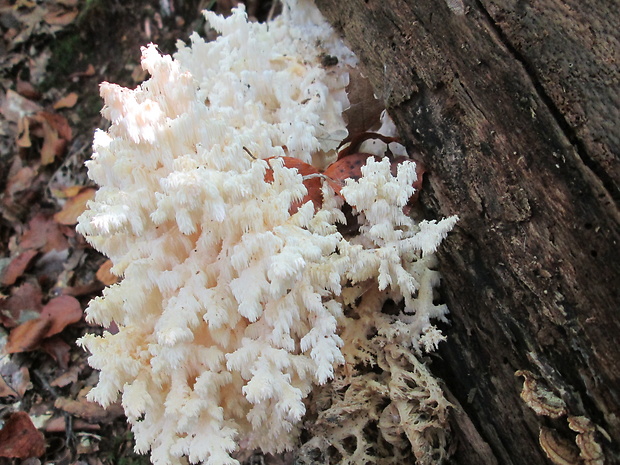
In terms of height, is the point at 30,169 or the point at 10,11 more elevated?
the point at 10,11

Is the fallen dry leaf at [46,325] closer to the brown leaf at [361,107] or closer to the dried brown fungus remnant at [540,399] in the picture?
the brown leaf at [361,107]

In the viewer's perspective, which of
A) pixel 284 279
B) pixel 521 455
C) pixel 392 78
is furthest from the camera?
pixel 392 78

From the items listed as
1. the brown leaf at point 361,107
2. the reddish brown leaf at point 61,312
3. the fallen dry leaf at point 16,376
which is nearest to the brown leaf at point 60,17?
the reddish brown leaf at point 61,312

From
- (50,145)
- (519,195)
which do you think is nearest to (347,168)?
(519,195)

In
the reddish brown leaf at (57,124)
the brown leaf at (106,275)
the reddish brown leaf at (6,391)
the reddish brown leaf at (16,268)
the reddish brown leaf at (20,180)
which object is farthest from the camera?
the reddish brown leaf at (57,124)

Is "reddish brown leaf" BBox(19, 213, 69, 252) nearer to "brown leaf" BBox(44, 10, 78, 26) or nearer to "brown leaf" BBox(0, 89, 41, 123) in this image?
"brown leaf" BBox(0, 89, 41, 123)

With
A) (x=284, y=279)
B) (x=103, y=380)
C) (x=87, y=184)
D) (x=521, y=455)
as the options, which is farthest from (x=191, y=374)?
(x=87, y=184)

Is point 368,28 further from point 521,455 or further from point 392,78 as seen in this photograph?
point 521,455
